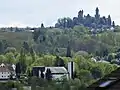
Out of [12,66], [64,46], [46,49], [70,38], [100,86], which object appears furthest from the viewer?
[70,38]

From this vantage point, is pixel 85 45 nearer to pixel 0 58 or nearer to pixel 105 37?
pixel 105 37

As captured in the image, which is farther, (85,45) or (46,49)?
(85,45)

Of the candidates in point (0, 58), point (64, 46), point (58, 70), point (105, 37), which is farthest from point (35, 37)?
point (58, 70)

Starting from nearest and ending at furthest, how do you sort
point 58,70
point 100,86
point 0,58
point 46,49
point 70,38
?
point 100,86 → point 58,70 → point 0,58 → point 46,49 → point 70,38

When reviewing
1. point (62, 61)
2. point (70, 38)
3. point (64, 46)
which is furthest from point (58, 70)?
point (70, 38)

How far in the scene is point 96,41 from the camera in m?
188

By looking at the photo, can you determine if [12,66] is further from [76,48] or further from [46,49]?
[76,48]

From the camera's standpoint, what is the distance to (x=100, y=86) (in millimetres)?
7090

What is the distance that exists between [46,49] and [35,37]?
1603 cm

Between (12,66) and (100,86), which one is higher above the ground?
(100,86)

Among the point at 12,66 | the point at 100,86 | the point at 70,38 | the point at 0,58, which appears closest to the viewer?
the point at 100,86

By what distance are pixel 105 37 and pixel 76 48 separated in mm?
15260

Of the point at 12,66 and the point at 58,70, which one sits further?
the point at 12,66

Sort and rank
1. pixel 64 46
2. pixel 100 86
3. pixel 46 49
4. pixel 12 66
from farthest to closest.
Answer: pixel 64 46 → pixel 46 49 → pixel 12 66 → pixel 100 86
